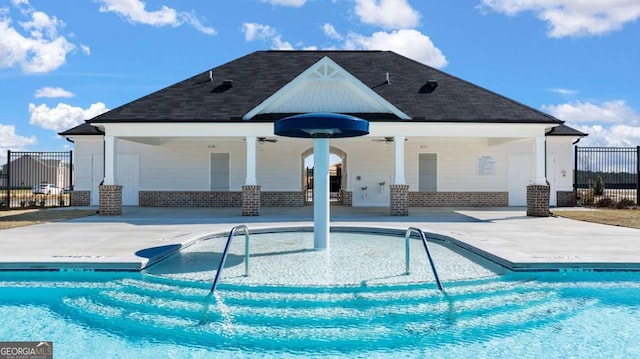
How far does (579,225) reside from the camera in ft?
43.1

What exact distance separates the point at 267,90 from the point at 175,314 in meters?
14.6

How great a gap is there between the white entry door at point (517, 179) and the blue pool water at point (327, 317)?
1462 cm

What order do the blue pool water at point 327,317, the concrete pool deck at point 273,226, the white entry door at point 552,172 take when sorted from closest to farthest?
1. the blue pool water at point 327,317
2. the concrete pool deck at point 273,226
3. the white entry door at point 552,172

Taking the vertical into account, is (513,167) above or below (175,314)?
above

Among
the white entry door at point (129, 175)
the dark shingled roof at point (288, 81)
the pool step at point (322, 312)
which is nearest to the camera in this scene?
the pool step at point (322, 312)

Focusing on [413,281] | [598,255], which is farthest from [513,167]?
[413,281]

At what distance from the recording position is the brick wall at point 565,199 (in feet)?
69.4

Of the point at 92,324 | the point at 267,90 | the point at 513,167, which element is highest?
the point at 267,90

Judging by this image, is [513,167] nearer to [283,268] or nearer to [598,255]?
[598,255]

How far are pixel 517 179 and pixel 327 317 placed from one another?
1845 centimetres

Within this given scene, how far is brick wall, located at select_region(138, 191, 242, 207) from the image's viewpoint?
817 inches

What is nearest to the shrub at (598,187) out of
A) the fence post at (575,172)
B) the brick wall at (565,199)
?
the fence post at (575,172)

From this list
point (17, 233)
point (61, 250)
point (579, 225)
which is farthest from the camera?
point (579, 225)

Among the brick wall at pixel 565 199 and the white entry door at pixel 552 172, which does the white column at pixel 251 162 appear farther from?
the brick wall at pixel 565 199
